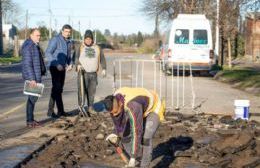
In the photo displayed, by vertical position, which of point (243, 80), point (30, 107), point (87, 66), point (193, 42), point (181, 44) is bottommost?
point (243, 80)

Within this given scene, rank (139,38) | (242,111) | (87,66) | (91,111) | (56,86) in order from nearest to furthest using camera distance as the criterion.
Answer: (56,86) → (87,66) → (242,111) → (91,111) → (139,38)

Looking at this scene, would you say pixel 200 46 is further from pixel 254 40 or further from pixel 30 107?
pixel 254 40

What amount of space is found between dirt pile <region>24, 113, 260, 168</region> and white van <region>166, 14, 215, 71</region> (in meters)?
18.5

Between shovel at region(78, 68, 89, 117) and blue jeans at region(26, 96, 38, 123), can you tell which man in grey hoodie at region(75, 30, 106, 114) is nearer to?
shovel at region(78, 68, 89, 117)

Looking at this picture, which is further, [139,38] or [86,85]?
[139,38]

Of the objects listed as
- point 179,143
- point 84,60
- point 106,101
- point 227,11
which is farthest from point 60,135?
point 227,11

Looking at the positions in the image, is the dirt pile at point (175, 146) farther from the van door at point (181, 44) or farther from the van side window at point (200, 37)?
the van side window at point (200, 37)

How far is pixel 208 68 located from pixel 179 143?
21.9 m

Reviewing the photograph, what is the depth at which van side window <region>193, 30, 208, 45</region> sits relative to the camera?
104ft

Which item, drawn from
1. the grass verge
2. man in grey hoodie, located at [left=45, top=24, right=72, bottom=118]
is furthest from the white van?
man in grey hoodie, located at [left=45, top=24, right=72, bottom=118]

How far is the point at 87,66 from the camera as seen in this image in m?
13.6

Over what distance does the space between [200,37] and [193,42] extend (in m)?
0.49

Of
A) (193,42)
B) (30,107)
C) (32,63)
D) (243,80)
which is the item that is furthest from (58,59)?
(193,42)

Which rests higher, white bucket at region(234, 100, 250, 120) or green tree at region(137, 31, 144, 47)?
green tree at region(137, 31, 144, 47)
